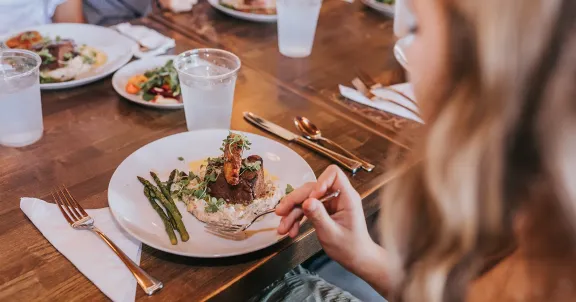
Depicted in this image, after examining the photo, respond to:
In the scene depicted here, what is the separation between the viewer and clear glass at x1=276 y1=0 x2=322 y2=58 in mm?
1638

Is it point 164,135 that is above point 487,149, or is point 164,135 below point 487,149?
below

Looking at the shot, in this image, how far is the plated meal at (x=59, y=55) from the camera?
1.47 metres

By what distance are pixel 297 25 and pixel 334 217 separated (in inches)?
29.6

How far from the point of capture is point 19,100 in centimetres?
119

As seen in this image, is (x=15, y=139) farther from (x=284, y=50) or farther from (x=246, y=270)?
(x=284, y=50)

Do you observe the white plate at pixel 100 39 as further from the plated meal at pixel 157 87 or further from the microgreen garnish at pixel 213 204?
the microgreen garnish at pixel 213 204

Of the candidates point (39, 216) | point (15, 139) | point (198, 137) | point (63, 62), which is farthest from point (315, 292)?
point (63, 62)

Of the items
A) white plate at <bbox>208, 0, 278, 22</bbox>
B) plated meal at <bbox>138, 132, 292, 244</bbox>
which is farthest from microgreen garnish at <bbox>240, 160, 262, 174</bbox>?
white plate at <bbox>208, 0, 278, 22</bbox>

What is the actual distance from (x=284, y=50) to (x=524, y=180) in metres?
1.07

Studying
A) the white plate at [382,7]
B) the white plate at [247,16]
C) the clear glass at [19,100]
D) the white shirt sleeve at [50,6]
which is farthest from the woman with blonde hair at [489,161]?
the white shirt sleeve at [50,6]

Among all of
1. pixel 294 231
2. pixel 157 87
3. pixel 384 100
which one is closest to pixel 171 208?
pixel 294 231

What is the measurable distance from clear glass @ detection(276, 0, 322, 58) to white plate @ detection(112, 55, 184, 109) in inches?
13.4

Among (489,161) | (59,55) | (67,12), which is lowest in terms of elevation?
(67,12)

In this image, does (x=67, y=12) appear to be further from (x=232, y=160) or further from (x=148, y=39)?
(x=232, y=160)
